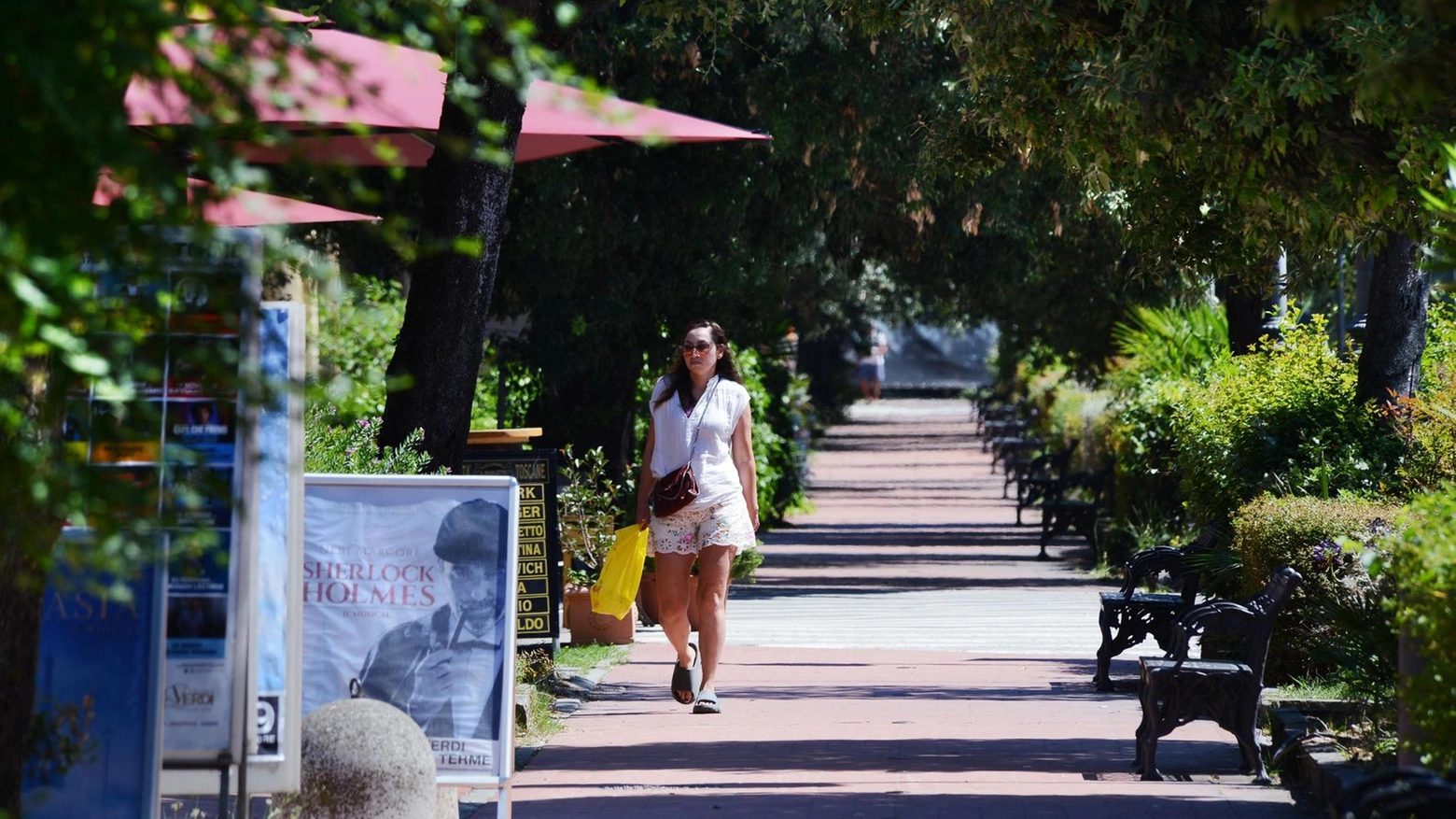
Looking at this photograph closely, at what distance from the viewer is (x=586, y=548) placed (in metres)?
12.1

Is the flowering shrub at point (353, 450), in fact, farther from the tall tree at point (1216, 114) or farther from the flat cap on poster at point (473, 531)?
the tall tree at point (1216, 114)

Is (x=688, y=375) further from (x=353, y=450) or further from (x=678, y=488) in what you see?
(x=353, y=450)

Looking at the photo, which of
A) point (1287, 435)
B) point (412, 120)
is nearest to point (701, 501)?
point (412, 120)

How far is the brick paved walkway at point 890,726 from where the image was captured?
690 cm

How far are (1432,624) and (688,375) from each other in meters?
4.81

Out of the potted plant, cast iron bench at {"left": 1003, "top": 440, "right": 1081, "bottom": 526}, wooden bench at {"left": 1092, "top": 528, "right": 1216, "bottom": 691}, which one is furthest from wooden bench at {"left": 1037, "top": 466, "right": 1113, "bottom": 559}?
wooden bench at {"left": 1092, "top": 528, "right": 1216, "bottom": 691}

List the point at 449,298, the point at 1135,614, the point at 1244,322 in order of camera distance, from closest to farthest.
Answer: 1. the point at 449,298
2. the point at 1135,614
3. the point at 1244,322

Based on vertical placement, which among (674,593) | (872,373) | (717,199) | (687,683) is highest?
(872,373)

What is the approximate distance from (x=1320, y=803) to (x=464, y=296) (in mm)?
4079

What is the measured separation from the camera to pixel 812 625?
1348 cm

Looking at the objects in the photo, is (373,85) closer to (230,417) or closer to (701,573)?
(230,417)

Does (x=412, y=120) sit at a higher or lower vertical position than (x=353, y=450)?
higher

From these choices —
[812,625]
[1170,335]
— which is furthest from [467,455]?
[1170,335]

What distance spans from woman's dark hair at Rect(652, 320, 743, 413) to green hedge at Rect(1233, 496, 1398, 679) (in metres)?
2.70
